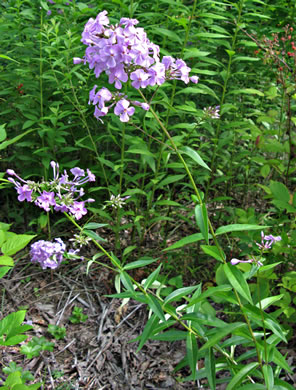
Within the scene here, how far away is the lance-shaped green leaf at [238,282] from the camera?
1434 millimetres

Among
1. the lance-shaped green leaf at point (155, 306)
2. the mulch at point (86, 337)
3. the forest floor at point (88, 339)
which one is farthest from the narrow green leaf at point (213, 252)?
the mulch at point (86, 337)

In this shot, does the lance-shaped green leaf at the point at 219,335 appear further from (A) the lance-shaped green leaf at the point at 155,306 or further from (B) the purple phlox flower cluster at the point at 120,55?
(B) the purple phlox flower cluster at the point at 120,55

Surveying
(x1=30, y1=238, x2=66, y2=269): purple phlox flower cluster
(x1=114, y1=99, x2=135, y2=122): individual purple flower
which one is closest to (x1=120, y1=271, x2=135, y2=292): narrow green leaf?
(x1=114, y1=99, x2=135, y2=122): individual purple flower

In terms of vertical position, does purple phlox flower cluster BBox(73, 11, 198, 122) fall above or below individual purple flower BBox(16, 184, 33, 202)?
above

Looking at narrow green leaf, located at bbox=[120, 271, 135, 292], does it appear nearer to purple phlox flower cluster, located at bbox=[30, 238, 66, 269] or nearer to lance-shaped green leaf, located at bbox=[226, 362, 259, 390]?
lance-shaped green leaf, located at bbox=[226, 362, 259, 390]

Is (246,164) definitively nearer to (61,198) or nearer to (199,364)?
(199,364)

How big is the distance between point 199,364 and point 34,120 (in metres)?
2.04

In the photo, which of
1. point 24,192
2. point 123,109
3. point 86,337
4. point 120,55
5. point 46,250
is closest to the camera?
point 120,55

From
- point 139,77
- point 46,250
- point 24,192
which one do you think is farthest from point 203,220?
point 46,250

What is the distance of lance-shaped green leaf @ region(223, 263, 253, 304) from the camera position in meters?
1.43

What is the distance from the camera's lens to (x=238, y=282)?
1456 mm

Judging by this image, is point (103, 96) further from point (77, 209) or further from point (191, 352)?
point (191, 352)

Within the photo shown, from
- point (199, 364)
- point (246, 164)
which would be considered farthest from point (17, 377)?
point (246, 164)

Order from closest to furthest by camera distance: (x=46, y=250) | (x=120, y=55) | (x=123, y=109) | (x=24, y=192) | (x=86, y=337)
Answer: (x=120, y=55)
(x=123, y=109)
(x=24, y=192)
(x=46, y=250)
(x=86, y=337)
